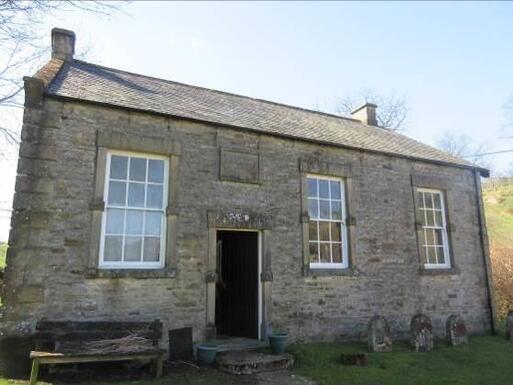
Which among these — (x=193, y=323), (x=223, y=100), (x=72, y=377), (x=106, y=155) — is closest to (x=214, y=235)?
(x=193, y=323)

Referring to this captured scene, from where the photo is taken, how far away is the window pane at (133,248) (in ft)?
26.0

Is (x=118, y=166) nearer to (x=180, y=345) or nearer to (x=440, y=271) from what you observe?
(x=180, y=345)

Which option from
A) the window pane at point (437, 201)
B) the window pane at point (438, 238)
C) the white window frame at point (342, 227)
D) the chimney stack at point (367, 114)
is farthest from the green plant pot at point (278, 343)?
the chimney stack at point (367, 114)

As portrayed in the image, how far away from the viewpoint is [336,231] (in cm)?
1042

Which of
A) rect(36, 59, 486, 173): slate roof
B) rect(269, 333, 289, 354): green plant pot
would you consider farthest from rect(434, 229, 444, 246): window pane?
rect(269, 333, 289, 354): green plant pot

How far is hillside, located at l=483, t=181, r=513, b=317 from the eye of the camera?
50.7 feet

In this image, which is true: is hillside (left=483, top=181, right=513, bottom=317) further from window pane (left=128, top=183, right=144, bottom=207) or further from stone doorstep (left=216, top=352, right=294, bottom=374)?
window pane (left=128, top=183, right=144, bottom=207)

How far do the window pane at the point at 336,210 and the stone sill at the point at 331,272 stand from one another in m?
1.39

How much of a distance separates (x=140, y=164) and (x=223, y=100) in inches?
169

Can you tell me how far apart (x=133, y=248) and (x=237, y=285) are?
3001mm

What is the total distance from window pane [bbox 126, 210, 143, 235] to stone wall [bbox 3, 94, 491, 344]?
0.76 meters

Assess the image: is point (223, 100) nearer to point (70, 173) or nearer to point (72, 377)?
point (70, 173)

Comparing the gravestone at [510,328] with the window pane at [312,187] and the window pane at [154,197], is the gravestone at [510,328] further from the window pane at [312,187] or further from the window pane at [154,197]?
the window pane at [154,197]

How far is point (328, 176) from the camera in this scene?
10594 mm
